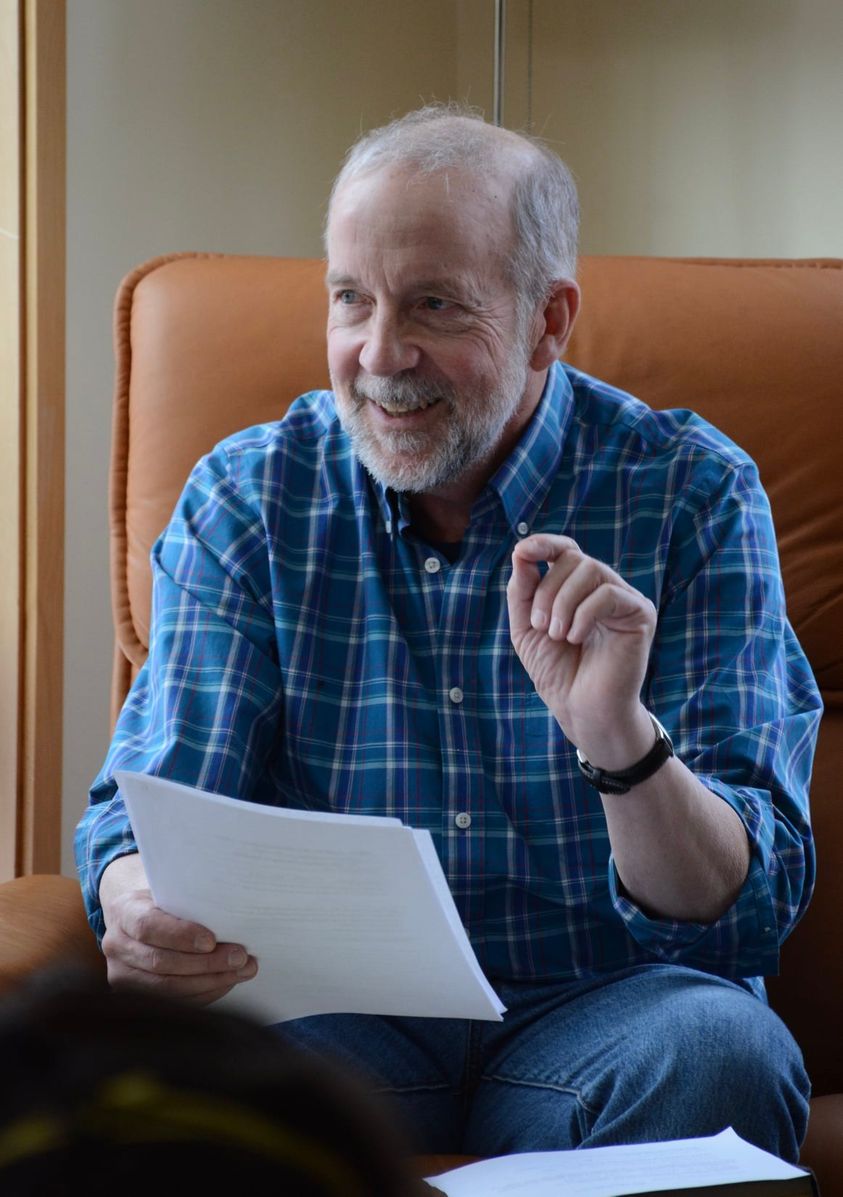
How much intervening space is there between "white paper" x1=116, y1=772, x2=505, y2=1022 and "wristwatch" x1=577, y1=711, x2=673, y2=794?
193mm

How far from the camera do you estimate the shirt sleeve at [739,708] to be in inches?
44.1

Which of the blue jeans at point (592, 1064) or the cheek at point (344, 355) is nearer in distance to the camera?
the blue jeans at point (592, 1064)

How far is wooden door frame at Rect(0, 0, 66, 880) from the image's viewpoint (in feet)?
6.13

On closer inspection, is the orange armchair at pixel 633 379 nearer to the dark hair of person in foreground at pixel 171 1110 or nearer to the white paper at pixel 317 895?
the white paper at pixel 317 895

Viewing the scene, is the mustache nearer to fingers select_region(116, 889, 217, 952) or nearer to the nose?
the nose

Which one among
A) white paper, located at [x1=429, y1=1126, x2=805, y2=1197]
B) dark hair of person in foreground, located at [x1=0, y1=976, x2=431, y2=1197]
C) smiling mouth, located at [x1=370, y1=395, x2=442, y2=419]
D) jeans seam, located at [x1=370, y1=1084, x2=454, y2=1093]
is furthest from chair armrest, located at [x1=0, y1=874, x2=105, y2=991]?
dark hair of person in foreground, located at [x1=0, y1=976, x2=431, y2=1197]

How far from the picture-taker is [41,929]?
1.13m

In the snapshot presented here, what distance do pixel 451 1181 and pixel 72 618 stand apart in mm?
1392

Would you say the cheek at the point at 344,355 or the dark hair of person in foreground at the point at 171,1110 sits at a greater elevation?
the cheek at the point at 344,355

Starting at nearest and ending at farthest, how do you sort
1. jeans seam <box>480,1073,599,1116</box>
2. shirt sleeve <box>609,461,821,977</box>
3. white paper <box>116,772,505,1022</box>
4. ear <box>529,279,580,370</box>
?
white paper <box>116,772,505,1022</box>
jeans seam <box>480,1073,599,1116</box>
shirt sleeve <box>609,461,821,977</box>
ear <box>529,279,580,370</box>

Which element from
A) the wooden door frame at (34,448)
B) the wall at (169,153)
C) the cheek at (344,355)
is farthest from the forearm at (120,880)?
the wall at (169,153)

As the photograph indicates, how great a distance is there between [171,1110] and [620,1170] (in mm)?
650

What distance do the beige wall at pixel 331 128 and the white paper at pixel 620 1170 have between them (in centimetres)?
137

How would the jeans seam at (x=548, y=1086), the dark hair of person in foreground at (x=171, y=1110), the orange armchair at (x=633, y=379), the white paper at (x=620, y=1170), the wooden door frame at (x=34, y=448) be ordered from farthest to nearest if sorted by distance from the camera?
1. the wooden door frame at (x=34, y=448)
2. the orange armchair at (x=633, y=379)
3. the jeans seam at (x=548, y=1086)
4. the white paper at (x=620, y=1170)
5. the dark hair of person in foreground at (x=171, y=1110)
